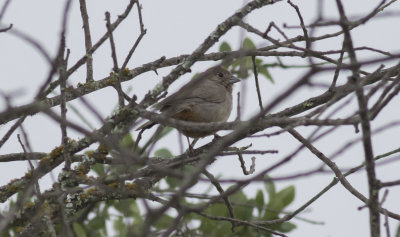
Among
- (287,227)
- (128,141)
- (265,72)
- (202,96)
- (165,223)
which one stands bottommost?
(165,223)

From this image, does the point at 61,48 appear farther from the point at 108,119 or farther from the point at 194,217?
the point at 194,217

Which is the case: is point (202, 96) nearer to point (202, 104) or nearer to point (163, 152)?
point (202, 104)

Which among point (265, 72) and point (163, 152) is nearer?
point (163, 152)

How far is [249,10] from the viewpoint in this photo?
387cm

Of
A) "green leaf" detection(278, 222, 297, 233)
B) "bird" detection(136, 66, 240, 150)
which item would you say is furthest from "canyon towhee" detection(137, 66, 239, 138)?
"green leaf" detection(278, 222, 297, 233)

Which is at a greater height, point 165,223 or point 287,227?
point 287,227

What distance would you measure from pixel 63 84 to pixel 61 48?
0.87 ft

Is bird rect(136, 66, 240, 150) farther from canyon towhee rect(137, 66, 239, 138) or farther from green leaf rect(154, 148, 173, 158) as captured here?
green leaf rect(154, 148, 173, 158)

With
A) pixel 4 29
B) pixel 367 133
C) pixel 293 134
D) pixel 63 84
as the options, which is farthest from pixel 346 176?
pixel 4 29

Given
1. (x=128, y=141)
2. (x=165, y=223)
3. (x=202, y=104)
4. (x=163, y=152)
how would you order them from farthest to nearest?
(x=202, y=104) < (x=163, y=152) < (x=128, y=141) < (x=165, y=223)

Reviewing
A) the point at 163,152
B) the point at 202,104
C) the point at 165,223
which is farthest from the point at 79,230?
the point at 202,104

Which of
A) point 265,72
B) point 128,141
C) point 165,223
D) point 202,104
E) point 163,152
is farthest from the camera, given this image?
point 202,104

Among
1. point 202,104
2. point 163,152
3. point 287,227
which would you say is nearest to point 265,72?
point 202,104

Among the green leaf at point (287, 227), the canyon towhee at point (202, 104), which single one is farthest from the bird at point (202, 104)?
the green leaf at point (287, 227)
